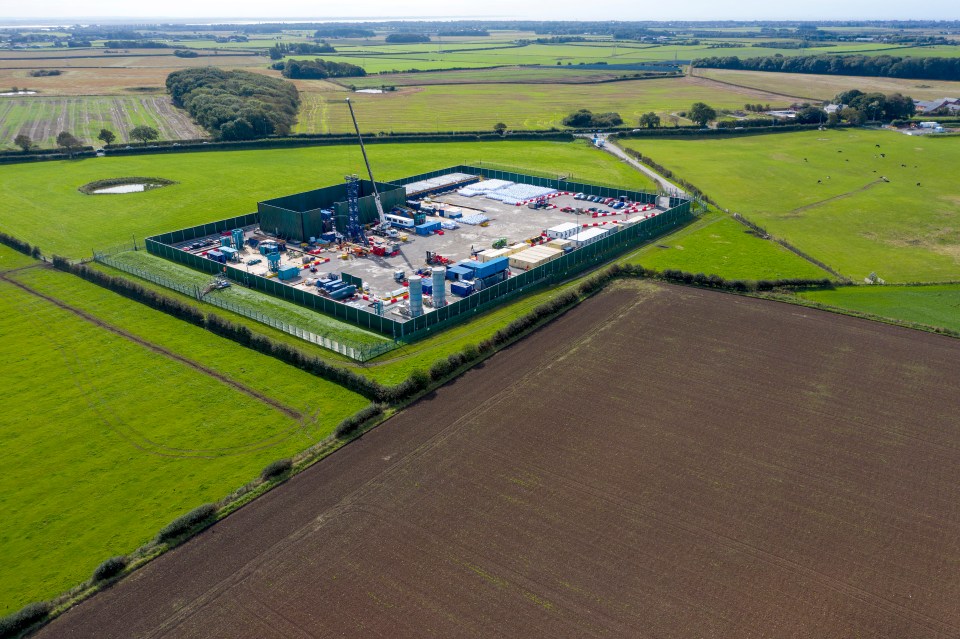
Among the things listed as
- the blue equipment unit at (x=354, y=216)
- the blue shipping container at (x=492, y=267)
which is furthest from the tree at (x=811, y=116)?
the blue equipment unit at (x=354, y=216)

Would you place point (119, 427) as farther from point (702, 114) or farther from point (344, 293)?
point (702, 114)

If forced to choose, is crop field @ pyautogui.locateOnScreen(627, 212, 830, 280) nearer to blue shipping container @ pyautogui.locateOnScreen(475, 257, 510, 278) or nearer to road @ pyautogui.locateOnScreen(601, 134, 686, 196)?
blue shipping container @ pyautogui.locateOnScreen(475, 257, 510, 278)

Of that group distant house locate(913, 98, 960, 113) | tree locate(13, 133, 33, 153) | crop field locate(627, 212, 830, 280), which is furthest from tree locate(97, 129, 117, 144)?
distant house locate(913, 98, 960, 113)

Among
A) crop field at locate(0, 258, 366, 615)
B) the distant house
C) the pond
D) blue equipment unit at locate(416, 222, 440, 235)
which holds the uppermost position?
the distant house

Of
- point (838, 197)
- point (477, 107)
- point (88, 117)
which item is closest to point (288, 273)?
point (838, 197)

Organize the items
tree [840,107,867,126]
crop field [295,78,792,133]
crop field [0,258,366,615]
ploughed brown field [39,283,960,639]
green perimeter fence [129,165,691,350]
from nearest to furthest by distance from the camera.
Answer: ploughed brown field [39,283,960,639] < crop field [0,258,366,615] < green perimeter fence [129,165,691,350] < tree [840,107,867,126] < crop field [295,78,792,133]

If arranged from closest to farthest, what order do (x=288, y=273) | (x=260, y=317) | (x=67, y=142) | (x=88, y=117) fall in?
(x=260, y=317)
(x=288, y=273)
(x=67, y=142)
(x=88, y=117)
